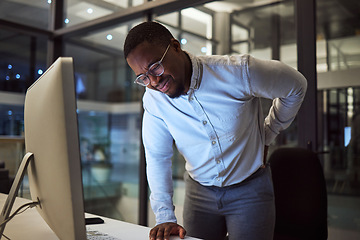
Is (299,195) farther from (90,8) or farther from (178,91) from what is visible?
(90,8)

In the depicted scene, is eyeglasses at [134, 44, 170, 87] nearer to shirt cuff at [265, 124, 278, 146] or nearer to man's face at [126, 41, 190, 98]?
man's face at [126, 41, 190, 98]

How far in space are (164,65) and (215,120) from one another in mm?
297

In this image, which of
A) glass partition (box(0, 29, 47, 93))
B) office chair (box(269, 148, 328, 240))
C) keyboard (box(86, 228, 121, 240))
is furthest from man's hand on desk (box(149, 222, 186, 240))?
glass partition (box(0, 29, 47, 93))

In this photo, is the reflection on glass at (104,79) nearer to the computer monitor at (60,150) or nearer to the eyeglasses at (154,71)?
the eyeglasses at (154,71)

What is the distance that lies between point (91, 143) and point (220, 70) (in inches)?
222

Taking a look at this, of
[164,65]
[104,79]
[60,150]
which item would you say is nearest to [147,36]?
[164,65]

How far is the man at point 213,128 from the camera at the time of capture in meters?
1.17

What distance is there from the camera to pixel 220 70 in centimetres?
121

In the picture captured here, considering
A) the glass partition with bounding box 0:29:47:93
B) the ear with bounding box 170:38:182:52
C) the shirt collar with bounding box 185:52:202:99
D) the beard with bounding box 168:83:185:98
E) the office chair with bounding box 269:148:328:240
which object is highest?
the glass partition with bounding box 0:29:47:93

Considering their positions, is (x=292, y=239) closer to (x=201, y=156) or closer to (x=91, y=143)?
(x=201, y=156)

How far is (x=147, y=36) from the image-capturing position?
1104mm

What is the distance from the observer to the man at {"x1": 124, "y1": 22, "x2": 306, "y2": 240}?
3.83 ft

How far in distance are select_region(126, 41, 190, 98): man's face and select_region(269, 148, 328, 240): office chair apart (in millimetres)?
857

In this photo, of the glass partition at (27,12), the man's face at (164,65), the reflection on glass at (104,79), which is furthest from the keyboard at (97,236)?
the reflection on glass at (104,79)
